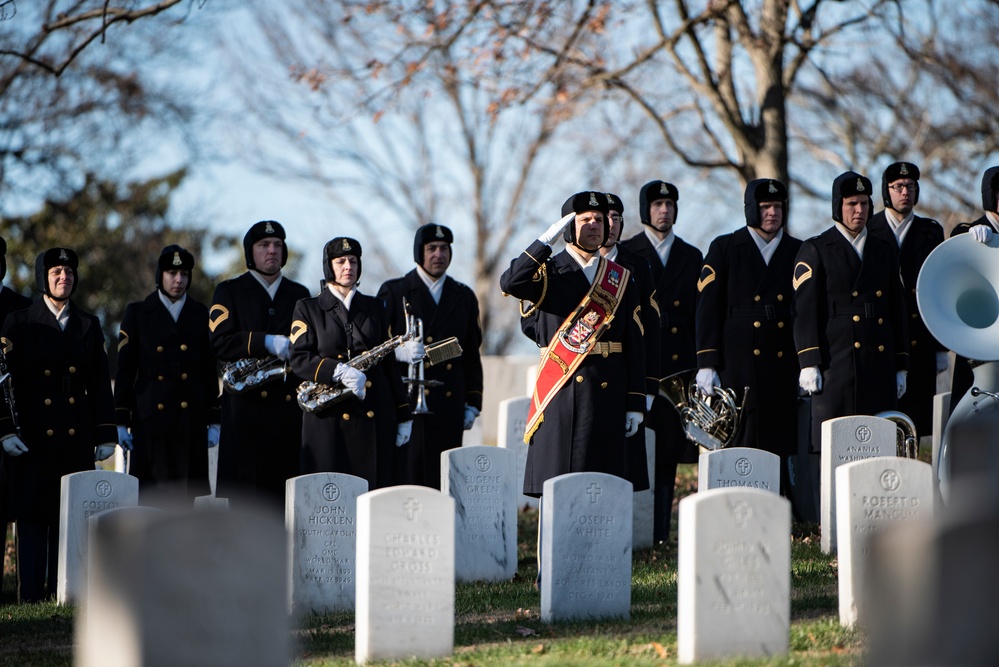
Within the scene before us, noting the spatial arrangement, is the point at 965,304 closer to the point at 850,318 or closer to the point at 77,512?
the point at 850,318

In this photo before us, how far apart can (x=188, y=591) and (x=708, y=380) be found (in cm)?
667

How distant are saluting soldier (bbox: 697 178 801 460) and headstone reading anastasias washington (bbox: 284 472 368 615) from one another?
132 inches

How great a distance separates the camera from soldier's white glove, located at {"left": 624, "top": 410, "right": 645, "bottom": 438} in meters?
9.16

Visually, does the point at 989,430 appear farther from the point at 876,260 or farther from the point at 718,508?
the point at 876,260

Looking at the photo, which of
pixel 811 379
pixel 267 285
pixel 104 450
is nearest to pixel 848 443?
pixel 811 379

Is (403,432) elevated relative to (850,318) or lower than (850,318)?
lower

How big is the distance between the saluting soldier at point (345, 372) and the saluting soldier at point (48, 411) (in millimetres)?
1647

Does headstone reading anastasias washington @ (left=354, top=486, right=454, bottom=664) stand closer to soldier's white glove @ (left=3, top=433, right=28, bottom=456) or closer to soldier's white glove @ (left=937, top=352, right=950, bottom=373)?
soldier's white glove @ (left=3, top=433, right=28, bottom=456)

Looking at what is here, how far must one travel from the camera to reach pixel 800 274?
10.5m

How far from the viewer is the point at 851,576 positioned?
7320 millimetres

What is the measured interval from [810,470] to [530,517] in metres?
3.10

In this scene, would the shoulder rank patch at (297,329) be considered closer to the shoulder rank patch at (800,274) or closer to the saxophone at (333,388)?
the saxophone at (333,388)

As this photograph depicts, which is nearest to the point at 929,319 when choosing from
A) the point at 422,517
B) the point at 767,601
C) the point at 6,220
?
the point at 767,601

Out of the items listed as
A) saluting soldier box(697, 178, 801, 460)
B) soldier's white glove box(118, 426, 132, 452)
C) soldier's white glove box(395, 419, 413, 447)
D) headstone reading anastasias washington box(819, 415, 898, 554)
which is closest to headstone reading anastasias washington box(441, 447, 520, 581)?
soldier's white glove box(395, 419, 413, 447)
